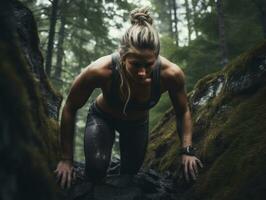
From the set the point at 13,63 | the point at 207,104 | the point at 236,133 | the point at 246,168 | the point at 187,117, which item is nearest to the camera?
the point at 13,63

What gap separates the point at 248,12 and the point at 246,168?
9740 mm

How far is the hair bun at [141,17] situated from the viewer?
3.93 metres

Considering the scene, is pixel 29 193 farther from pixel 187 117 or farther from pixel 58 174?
pixel 187 117

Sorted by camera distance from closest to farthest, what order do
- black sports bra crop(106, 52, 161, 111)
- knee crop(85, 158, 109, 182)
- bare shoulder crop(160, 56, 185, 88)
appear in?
black sports bra crop(106, 52, 161, 111)
bare shoulder crop(160, 56, 185, 88)
knee crop(85, 158, 109, 182)

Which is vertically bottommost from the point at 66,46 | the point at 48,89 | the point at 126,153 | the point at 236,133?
the point at 126,153

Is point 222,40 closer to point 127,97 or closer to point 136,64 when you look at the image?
point 127,97

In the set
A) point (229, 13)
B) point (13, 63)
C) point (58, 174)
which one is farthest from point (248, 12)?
point (13, 63)

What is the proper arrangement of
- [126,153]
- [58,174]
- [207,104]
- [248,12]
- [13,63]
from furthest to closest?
[248,12] < [207,104] < [126,153] < [58,174] < [13,63]

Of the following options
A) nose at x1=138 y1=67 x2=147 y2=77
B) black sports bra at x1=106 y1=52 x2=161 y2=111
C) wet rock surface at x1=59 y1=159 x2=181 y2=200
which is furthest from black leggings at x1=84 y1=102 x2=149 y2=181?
nose at x1=138 y1=67 x2=147 y2=77

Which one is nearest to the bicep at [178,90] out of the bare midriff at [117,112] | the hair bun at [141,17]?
the bare midriff at [117,112]

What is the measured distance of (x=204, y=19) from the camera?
12.2 metres

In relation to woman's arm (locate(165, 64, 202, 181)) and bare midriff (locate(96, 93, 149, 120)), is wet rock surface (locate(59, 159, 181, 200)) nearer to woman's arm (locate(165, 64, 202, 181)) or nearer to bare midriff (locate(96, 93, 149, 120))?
woman's arm (locate(165, 64, 202, 181))

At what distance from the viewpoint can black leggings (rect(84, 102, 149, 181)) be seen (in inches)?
171

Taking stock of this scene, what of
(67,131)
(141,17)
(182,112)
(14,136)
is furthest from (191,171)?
(14,136)
